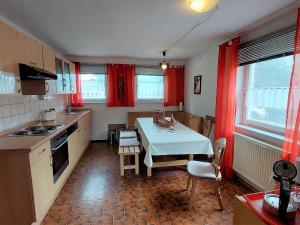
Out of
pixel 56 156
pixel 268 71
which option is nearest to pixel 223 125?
pixel 268 71

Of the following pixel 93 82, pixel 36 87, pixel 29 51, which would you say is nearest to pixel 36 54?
pixel 29 51

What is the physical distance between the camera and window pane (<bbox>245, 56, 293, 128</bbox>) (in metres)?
2.14

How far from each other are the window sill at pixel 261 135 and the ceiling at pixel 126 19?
1426mm

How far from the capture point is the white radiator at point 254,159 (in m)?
2.10

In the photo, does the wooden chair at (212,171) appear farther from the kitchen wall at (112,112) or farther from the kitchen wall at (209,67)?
the kitchen wall at (112,112)

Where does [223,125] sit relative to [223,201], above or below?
above

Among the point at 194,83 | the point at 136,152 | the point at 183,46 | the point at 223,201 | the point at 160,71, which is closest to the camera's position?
the point at 223,201

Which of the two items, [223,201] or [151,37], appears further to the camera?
[151,37]

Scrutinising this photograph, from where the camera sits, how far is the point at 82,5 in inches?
70.7

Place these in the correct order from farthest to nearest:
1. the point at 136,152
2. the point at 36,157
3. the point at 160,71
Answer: the point at 160,71 < the point at 136,152 < the point at 36,157

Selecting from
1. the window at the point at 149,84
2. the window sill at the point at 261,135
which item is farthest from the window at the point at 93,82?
the window sill at the point at 261,135

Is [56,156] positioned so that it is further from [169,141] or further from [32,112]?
[169,141]

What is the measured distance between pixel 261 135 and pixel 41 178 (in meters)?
2.68

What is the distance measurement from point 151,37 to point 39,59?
5.48 ft
